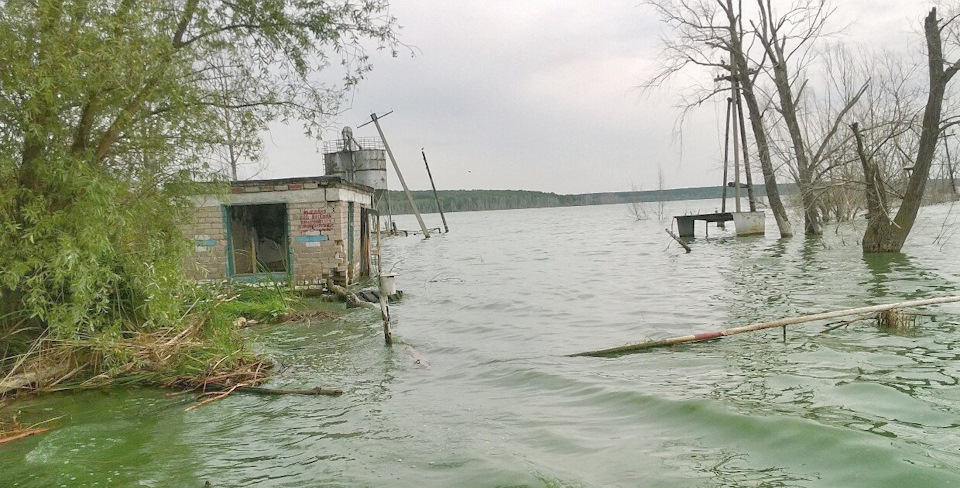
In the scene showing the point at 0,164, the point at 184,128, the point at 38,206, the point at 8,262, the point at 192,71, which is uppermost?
the point at 192,71

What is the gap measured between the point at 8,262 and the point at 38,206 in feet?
2.05

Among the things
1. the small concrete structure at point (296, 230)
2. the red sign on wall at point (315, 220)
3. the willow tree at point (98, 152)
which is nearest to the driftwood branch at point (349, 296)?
the small concrete structure at point (296, 230)

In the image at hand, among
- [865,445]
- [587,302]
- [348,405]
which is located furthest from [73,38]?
[587,302]

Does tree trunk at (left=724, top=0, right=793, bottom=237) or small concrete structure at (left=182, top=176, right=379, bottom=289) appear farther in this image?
tree trunk at (left=724, top=0, right=793, bottom=237)

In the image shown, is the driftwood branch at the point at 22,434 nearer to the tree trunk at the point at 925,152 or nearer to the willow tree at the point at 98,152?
the willow tree at the point at 98,152

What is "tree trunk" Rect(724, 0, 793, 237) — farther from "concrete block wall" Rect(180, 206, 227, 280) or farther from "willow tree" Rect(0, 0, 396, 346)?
"willow tree" Rect(0, 0, 396, 346)

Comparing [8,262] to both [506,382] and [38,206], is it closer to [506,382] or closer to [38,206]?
[38,206]

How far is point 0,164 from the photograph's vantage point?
662 cm

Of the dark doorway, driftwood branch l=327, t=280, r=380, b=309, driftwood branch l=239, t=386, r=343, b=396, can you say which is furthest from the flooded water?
the dark doorway

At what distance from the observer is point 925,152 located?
1750cm

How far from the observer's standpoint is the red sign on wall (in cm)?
1605

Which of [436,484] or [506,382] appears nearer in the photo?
[436,484]

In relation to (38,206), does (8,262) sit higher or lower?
lower

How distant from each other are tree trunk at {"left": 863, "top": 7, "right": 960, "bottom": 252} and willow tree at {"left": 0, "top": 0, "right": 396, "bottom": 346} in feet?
55.8
